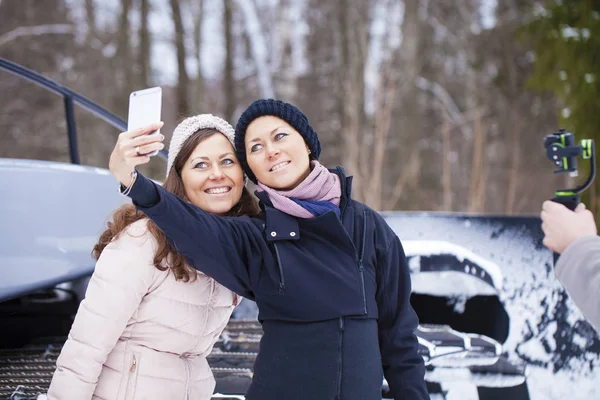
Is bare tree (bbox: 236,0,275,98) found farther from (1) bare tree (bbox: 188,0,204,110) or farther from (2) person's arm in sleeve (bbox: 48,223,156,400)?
(2) person's arm in sleeve (bbox: 48,223,156,400)

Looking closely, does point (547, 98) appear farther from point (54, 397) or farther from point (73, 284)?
point (54, 397)

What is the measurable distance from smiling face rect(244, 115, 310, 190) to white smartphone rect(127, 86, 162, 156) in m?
0.43

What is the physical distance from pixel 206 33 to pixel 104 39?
3.17 m

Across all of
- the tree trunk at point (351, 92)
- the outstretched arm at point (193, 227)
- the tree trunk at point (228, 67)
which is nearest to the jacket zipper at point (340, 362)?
the outstretched arm at point (193, 227)

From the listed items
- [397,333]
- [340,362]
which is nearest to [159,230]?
[340,362]

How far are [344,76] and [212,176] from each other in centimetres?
963

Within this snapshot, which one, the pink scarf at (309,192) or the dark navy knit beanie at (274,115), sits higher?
the dark navy knit beanie at (274,115)

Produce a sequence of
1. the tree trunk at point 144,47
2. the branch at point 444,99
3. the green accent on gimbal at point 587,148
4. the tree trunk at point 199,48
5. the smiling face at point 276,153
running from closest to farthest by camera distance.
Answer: the green accent on gimbal at point 587,148 → the smiling face at point 276,153 → the tree trunk at point 144,47 → the tree trunk at point 199,48 → the branch at point 444,99

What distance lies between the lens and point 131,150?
5.74 feet

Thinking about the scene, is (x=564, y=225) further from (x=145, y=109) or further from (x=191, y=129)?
(x=191, y=129)

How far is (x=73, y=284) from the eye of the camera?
3518 millimetres

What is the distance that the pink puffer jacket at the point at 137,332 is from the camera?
1.86m

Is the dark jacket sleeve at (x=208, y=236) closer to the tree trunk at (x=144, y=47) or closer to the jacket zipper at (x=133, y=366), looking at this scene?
the jacket zipper at (x=133, y=366)

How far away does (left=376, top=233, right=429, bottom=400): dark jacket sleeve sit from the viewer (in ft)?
6.73
